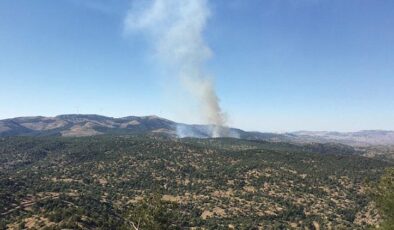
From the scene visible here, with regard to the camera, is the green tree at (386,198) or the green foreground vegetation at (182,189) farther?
the green foreground vegetation at (182,189)

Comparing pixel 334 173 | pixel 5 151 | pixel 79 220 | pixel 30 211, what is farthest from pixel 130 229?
pixel 5 151

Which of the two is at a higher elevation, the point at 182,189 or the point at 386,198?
the point at 386,198

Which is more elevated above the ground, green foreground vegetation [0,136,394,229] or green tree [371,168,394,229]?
green tree [371,168,394,229]

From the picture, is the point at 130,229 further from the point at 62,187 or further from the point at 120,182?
the point at 120,182

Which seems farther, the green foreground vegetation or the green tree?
the green foreground vegetation

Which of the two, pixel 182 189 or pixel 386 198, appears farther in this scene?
pixel 182 189

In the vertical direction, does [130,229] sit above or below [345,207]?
above

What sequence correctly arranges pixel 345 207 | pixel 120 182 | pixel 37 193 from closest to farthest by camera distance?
pixel 37 193 < pixel 345 207 < pixel 120 182

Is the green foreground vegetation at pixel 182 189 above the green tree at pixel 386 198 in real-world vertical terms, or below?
below
